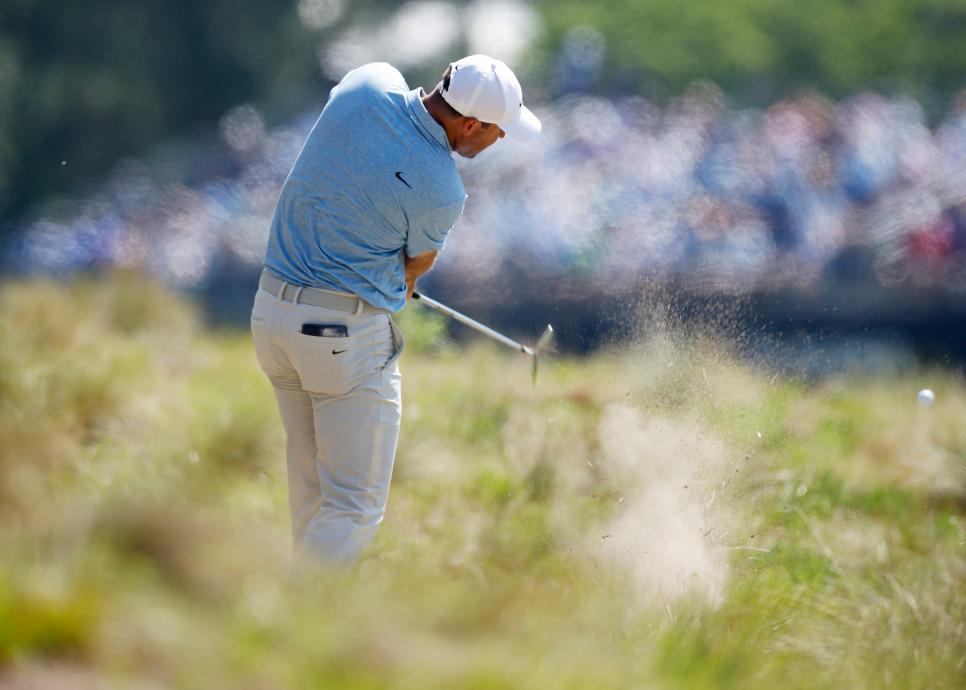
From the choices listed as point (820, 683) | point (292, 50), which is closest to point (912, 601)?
point (820, 683)

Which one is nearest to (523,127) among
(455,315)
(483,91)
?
(483,91)

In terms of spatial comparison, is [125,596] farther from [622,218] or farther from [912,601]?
[622,218]

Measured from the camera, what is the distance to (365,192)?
4.53 m

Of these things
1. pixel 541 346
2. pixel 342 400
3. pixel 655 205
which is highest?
pixel 342 400

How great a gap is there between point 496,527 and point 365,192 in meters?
1.95

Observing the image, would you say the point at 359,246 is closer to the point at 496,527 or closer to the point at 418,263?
the point at 418,263

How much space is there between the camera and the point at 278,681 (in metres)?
2.88

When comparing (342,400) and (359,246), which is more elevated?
(359,246)

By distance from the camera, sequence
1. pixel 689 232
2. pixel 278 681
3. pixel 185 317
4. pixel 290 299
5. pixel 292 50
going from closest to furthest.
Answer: pixel 278 681, pixel 290 299, pixel 185 317, pixel 689 232, pixel 292 50

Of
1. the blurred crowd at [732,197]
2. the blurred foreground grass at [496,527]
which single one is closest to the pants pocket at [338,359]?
the blurred foreground grass at [496,527]

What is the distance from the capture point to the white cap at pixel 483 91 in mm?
4578

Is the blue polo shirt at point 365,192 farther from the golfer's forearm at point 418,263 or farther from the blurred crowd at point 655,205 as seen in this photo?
the blurred crowd at point 655,205

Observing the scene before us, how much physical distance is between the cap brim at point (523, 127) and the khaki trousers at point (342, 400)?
0.76 m

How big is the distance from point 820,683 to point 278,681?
6.80ft
